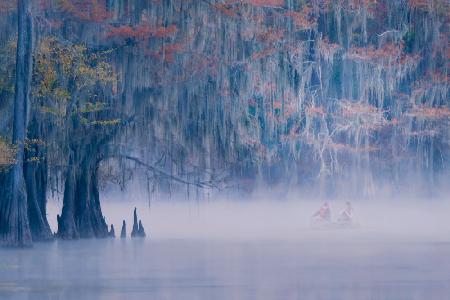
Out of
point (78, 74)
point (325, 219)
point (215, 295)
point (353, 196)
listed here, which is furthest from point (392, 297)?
point (353, 196)

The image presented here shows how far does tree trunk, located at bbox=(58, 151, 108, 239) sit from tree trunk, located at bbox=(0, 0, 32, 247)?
2.34 metres

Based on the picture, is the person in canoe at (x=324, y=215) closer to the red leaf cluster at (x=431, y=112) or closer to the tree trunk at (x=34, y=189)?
the red leaf cluster at (x=431, y=112)

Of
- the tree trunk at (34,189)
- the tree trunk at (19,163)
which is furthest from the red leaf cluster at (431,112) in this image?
the tree trunk at (19,163)

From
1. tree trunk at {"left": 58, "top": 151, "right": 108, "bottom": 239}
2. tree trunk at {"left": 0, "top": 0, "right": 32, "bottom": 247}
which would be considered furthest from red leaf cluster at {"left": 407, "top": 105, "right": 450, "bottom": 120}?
tree trunk at {"left": 0, "top": 0, "right": 32, "bottom": 247}

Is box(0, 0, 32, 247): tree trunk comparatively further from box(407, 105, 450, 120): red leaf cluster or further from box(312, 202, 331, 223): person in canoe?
box(407, 105, 450, 120): red leaf cluster

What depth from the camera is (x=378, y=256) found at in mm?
20109

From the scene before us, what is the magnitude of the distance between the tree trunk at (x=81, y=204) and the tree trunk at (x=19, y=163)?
2.34 m

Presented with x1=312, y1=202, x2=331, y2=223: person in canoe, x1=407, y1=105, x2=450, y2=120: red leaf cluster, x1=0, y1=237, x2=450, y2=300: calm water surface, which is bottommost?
x1=0, y1=237, x2=450, y2=300: calm water surface

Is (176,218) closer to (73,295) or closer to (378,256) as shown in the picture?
(378,256)

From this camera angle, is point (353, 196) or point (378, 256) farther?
point (353, 196)

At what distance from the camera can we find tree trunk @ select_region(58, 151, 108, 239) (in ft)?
80.4

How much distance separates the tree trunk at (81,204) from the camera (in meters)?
24.5

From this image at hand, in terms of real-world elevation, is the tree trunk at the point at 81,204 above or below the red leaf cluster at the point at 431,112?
below

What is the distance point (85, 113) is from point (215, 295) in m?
11.4
